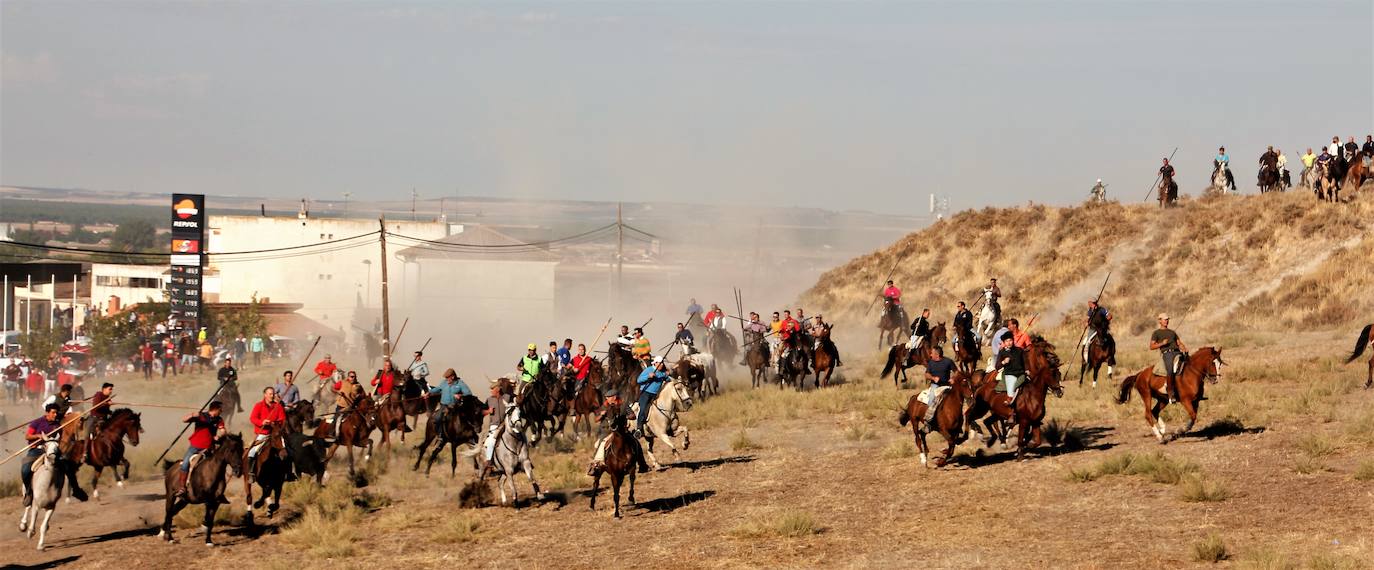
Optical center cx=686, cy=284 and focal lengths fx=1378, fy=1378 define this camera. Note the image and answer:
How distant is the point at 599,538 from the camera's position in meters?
20.4

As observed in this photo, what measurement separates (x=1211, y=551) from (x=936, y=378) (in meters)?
7.26

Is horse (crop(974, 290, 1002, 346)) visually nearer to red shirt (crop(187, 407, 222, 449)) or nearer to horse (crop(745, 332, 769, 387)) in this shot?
horse (crop(745, 332, 769, 387))

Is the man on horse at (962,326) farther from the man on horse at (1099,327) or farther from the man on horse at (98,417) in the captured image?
the man on horse at (98,417)

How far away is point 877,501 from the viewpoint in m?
21.7

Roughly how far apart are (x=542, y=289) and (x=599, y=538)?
258ft

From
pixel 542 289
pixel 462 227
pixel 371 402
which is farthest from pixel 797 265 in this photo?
pixel 371 402

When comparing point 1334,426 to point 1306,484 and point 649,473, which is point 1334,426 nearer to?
point 1306,484

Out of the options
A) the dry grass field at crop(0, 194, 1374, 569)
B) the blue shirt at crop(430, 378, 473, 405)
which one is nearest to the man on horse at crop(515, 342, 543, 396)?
the dry grass field at crop(0, 194, 1374, 569)

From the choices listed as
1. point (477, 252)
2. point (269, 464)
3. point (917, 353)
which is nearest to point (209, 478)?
point (269, 464)

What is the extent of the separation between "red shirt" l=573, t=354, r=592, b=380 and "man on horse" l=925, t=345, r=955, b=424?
909 centimetres

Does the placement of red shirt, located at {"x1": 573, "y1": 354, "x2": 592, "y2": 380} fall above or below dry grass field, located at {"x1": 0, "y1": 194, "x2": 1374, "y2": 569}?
above

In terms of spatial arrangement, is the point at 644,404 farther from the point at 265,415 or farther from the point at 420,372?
the point at 420,372

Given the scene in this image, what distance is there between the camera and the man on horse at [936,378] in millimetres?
23156

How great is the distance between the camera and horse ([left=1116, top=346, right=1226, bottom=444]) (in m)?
22.5
